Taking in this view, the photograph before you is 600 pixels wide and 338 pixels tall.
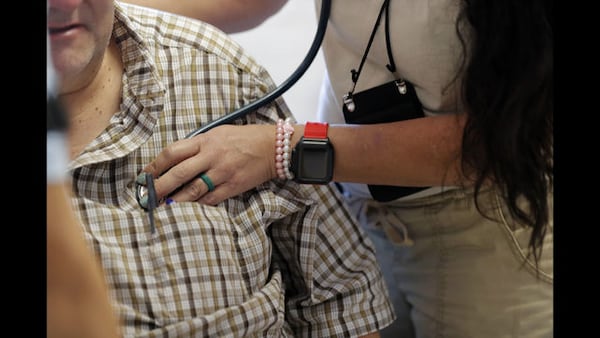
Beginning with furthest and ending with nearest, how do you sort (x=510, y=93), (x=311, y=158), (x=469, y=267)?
(x=469, y=267)
(x=311, y=158)
(x=510, y=93)

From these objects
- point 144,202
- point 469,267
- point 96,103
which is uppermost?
point 96,103

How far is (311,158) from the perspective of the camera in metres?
1.19

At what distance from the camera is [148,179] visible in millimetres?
1090

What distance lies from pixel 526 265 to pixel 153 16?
758 millimetres

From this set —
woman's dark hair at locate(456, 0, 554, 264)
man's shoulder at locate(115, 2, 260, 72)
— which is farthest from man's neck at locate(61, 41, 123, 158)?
woman's dark hair at locate(456, 0, 554, 264)

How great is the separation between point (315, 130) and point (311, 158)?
0.04 meters

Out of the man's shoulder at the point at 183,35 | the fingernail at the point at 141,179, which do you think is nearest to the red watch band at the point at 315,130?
the man's shoulder at the point at 183,35

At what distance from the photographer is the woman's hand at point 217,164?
1.13m

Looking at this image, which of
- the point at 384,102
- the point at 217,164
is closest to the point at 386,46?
the point at 384,102

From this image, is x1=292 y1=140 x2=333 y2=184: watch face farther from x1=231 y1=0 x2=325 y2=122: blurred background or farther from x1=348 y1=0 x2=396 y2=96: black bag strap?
x1=231 y1=0 x2=325 y2=122: blurred background

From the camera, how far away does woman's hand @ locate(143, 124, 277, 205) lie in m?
1.13

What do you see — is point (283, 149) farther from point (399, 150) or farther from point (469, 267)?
point (469, 267)
